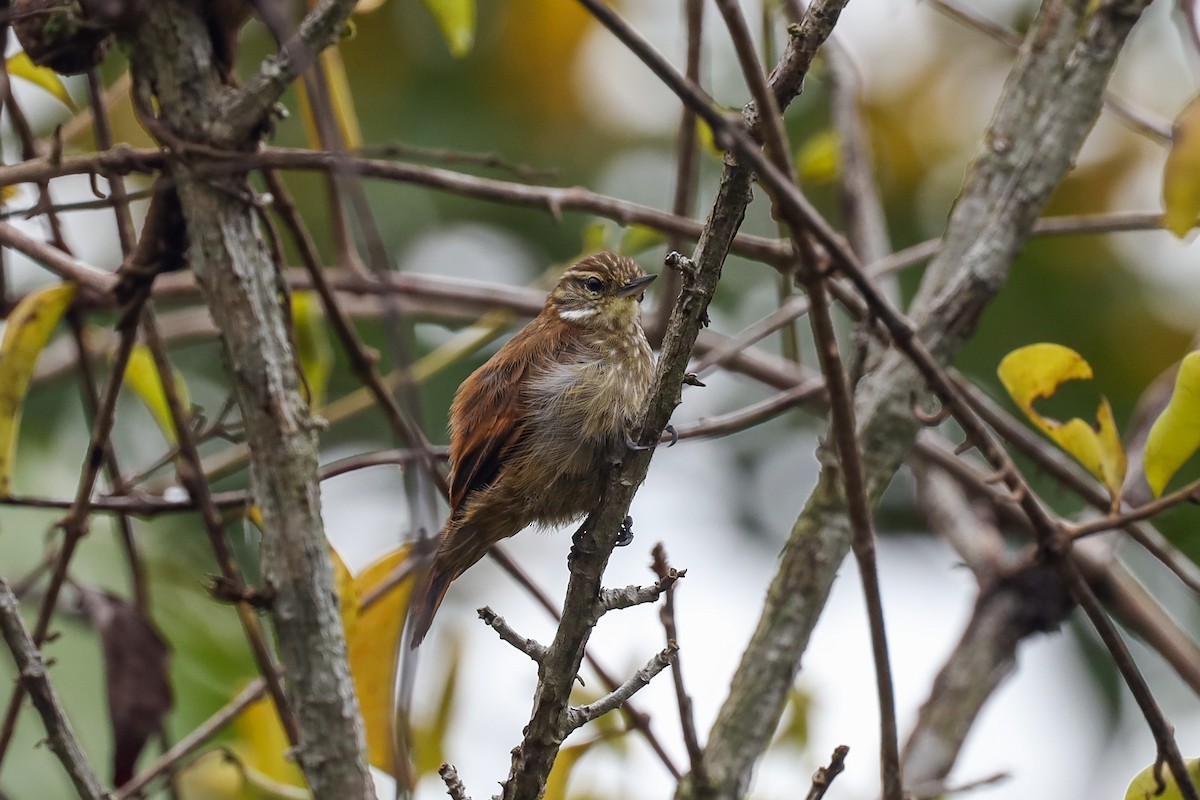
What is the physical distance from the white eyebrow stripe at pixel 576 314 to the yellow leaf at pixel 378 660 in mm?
995

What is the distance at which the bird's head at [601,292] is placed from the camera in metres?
3.80

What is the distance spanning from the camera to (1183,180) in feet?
9.08

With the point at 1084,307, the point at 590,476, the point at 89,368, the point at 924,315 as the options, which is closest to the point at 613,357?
the point at 590,476

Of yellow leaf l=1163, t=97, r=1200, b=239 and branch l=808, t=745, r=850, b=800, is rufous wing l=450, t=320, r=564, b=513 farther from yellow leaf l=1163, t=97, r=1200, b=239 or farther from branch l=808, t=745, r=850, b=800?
yellow leaf l=1163, t=97, r=1200, b=239

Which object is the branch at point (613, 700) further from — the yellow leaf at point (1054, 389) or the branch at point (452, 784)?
the yellow leaf at point (1054, 389)

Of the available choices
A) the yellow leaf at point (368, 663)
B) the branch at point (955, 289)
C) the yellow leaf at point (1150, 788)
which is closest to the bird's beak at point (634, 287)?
the branch at point (955, 289)

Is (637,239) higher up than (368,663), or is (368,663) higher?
(637,239)

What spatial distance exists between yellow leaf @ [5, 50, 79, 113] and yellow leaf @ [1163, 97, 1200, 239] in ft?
8.58

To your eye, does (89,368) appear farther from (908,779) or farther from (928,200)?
(928,200)

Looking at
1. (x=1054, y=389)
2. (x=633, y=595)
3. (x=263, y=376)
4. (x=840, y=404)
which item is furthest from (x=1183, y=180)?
(x=263, y=376)

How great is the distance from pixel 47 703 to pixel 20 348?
0.88 meters

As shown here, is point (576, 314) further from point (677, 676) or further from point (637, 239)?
point (677, 676)

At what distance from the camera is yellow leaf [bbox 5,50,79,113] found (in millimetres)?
3049

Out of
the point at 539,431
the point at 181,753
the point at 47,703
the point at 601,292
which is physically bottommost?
the point at 47,703
